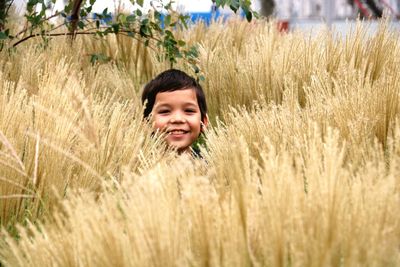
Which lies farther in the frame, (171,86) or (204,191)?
(171,86)

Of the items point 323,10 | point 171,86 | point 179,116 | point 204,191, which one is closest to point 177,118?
point 179,116

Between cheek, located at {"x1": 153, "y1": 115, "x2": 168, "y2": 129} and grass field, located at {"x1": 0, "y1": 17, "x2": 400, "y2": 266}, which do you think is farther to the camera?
cheek, located at {"x1": 153, "y1": 115, "x2": 168, "y2": 129}

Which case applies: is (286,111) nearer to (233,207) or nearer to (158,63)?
(233,207)

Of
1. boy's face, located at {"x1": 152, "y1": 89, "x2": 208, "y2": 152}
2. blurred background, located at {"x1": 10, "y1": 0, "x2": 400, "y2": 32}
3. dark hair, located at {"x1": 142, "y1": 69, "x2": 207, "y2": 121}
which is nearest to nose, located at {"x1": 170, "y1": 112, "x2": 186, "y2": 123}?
boy's face, located at {"x1": 152, "y1": 89, "x2": 208, "y2": 152}

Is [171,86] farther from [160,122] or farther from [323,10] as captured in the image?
[323,10]

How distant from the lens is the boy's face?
304 centimetres

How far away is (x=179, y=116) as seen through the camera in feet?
10.1

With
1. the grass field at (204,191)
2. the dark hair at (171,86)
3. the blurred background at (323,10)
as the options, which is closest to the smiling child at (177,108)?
the dark hair at (171,86)

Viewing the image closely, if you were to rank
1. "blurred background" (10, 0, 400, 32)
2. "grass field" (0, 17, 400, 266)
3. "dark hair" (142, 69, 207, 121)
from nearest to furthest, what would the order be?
"grass field" (0, 17, 400, 266)
"dark hair" (142, 69, 207, 121)
"blurred background" (10, 0, 400, 32)

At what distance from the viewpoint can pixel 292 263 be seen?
1345 mm

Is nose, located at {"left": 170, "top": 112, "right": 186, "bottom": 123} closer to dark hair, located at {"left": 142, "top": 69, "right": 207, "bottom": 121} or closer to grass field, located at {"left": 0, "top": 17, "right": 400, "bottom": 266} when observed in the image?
dark hair, located at {"left": 142, "top": 69, "right": 207, "bottom": 121}

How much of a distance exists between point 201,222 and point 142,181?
153mm

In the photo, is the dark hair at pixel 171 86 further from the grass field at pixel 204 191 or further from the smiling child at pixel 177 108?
the grass field at pixel 204 191

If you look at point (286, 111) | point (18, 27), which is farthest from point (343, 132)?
point (18, 27)
